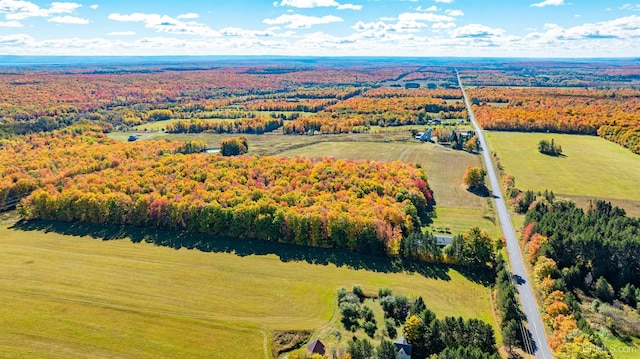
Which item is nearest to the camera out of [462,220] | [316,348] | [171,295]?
[316,348]

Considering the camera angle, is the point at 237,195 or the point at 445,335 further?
the point at 237,195

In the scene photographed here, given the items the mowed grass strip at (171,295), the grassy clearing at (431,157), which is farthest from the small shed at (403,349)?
the grassy clearing at (431,157)

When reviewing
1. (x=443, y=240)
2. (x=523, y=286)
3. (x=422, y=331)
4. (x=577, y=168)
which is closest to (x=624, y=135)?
(x=577, y=168)

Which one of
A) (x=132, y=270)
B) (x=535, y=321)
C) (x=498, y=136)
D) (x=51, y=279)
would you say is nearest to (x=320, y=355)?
(x=535, y=321)

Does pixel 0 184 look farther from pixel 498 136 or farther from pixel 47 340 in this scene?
pixel 498 136

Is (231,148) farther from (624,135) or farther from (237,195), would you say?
(624,135)

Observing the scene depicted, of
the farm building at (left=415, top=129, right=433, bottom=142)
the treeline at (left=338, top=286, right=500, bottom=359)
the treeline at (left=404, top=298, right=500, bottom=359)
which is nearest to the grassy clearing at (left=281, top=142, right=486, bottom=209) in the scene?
the farm building at (left=415, top=129, right=433, bottom=142)
